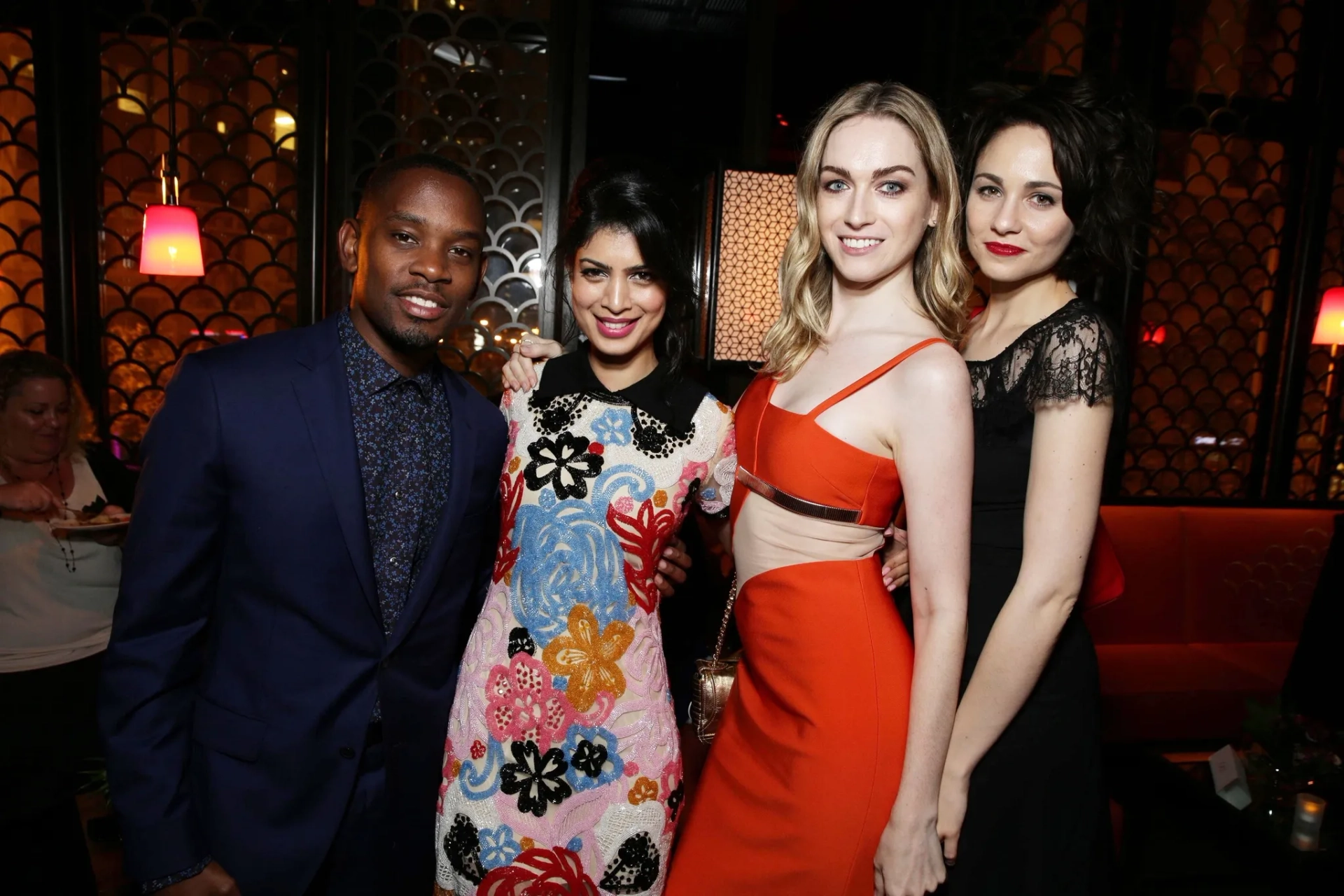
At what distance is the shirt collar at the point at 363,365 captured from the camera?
1.39 meters

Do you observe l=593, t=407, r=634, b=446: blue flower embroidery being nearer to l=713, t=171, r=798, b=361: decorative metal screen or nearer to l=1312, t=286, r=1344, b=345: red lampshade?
l=713, t=171, r=798, b=361: decorative metal screen

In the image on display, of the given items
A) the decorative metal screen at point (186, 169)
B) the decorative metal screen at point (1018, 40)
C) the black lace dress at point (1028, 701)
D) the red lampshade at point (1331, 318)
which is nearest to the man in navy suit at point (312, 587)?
the black lace dress at point (1028, 701)

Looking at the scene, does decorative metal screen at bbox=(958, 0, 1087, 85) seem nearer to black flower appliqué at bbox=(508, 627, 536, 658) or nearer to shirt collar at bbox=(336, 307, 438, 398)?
shirt collar at bbox=(336, 307, 438, 398)

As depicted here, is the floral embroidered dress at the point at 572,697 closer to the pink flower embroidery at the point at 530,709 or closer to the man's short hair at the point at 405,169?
the pink flower embroidery at the point at 530,709

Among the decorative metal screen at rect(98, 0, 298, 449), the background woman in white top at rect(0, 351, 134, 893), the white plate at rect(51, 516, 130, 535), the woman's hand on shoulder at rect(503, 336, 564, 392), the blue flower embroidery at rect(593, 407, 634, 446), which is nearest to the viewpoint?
the blue flower embroidery at rect(593, 407, 634, 446)

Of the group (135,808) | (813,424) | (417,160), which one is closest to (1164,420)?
(813,424)

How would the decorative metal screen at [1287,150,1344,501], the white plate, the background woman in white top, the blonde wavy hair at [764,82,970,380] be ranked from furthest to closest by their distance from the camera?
the decorative metal screen at [1287,150,1344,501], the background woman in white top, the white plate, the blonde wavy hair at [764,82,970,380]

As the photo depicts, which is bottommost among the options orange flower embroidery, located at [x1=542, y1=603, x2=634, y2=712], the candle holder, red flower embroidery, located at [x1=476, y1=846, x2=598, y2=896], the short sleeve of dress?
the candle holder

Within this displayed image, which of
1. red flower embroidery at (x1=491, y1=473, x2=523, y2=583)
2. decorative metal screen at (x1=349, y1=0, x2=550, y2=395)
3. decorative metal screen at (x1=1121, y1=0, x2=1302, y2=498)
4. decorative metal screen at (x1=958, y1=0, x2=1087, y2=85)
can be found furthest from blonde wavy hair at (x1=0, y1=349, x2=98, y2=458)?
decorative metal screen at (x1=1121, y1=0, x2=1302, y2=498)

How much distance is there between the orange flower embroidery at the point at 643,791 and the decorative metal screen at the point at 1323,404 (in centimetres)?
490

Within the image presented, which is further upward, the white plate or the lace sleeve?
the lace sleeve

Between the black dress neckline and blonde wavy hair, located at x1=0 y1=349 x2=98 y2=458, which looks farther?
blonde wavy hair, located at x1=0 y1=349 x2=98 y2=458

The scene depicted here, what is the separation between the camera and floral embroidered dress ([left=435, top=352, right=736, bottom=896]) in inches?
54.4

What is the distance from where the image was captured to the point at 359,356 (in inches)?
55.2
